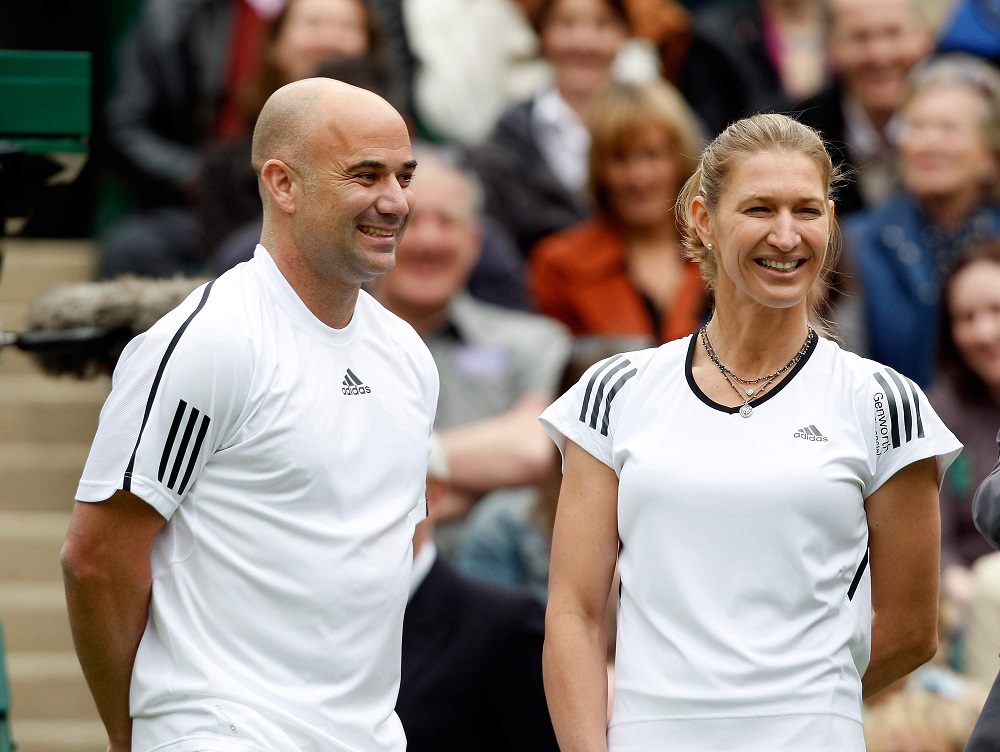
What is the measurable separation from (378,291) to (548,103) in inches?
72.1

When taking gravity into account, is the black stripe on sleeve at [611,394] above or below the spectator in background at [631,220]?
above

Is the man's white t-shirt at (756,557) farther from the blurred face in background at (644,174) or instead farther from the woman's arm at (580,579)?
the blurred face in background at (644,174)

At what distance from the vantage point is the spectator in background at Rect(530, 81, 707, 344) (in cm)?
726

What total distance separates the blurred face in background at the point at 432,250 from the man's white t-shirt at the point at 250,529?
3224 mm

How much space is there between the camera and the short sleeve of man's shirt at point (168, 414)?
11.7 ft

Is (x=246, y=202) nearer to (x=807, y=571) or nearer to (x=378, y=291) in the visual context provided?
(x=378, y=291)

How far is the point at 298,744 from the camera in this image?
3.60 m

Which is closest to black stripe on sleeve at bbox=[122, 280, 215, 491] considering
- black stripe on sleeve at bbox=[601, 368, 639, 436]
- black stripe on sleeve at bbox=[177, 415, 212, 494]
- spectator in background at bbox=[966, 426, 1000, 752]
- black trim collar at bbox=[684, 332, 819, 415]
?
black stripe on sleeve at bbox=[177, 415, 212, 494]

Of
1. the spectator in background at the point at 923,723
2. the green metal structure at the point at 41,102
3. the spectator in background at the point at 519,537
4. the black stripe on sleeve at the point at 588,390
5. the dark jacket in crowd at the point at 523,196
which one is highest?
the green metal structure at the point at 41,102

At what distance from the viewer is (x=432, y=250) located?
700 cm

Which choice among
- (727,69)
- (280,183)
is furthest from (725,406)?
(727,69)

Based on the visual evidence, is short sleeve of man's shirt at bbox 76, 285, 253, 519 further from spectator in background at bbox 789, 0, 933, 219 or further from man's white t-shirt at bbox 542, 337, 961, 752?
spectator in background at bbox 789, 0, 933, 219

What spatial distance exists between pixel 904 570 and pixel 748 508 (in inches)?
16.6

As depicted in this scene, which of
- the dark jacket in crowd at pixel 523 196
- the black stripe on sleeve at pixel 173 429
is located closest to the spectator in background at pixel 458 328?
the dark jacket in crowd at pixel 523 196
